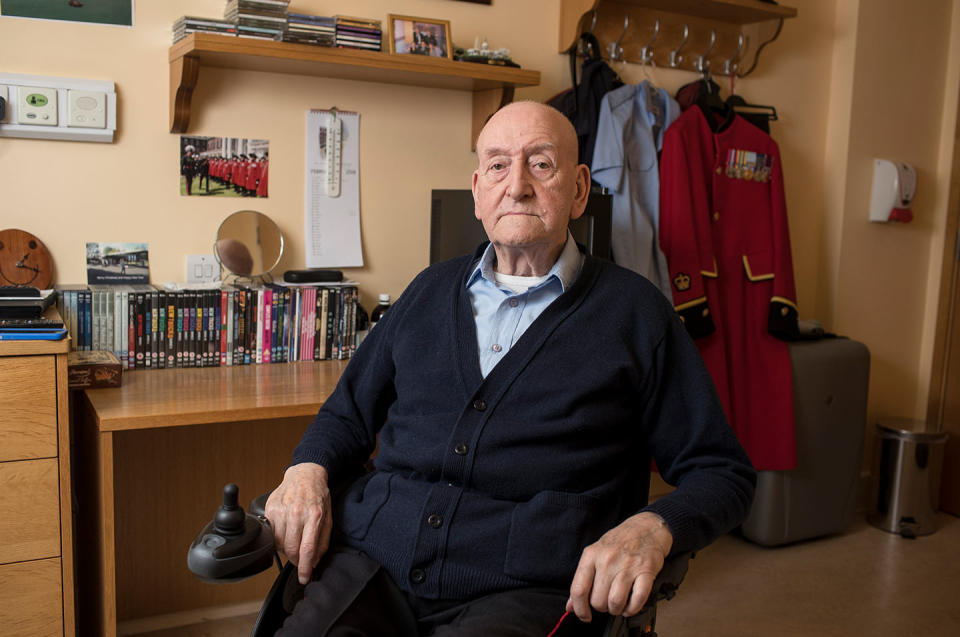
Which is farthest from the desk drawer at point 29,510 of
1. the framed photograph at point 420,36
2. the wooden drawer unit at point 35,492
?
the framed photograph at point 420,36

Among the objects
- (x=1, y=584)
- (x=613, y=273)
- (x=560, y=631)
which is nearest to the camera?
(x=560, y=631)

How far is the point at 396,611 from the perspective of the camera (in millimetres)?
1396

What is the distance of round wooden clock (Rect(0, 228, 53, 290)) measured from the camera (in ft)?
7.15

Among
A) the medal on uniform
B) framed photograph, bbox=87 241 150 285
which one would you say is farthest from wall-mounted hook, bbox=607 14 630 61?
framed photograph, bbox=87 241 150 285

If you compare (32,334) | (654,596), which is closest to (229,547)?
(654,596)

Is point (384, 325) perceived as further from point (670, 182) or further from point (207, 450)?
point (670, 182)

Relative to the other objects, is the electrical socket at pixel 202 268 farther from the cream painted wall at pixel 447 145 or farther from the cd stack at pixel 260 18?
the cd stack at pixel 260 18

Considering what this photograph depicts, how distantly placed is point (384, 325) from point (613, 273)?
45 centimetres

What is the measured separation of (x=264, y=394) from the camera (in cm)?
206

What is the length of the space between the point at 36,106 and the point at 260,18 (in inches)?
23.8

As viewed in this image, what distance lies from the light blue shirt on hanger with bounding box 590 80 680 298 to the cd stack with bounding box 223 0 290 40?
1.07 metres

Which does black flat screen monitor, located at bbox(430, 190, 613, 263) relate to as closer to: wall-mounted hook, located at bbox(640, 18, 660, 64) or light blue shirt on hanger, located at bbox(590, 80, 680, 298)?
light blue shirt on hanger, located at bbox(590, 80, 680, 298)

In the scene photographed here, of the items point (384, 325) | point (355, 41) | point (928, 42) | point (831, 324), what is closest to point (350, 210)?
point (355, 41)

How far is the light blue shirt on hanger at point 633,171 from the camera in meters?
2.75
